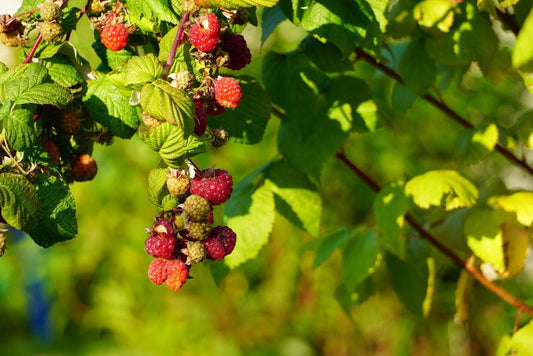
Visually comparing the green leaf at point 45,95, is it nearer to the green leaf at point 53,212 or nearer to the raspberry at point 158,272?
the green leaf at point 53,212

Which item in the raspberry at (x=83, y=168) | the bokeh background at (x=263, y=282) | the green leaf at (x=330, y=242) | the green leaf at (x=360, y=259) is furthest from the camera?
the bokeh background at (x=263, y=282)

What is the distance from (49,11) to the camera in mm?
862

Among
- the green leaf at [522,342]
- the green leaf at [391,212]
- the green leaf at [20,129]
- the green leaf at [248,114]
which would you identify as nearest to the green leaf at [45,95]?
the green leaf at [20,129]

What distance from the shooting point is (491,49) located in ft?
4.53

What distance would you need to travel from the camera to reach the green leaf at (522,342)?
4.25 feet

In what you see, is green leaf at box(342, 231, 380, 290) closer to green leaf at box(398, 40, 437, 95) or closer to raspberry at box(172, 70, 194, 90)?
green leaf at box(398, 40, 437, 95)

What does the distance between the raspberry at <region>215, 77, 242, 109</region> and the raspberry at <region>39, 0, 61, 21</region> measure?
0.23 metres

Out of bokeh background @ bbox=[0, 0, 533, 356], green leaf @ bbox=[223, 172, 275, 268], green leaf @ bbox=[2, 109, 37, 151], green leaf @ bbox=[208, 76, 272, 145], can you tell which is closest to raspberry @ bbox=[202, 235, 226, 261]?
green leaf @ bbox=[2, 109, 37, 151]

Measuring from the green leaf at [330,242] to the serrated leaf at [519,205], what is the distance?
323 mm

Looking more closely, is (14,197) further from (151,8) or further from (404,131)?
(404,131)

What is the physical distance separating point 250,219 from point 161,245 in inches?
22.3

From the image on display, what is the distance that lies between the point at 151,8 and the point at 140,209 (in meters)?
3.33

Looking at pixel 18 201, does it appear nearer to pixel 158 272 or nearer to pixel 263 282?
pixel 158 272

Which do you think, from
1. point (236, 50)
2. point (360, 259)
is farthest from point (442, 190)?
point (236, 50)
